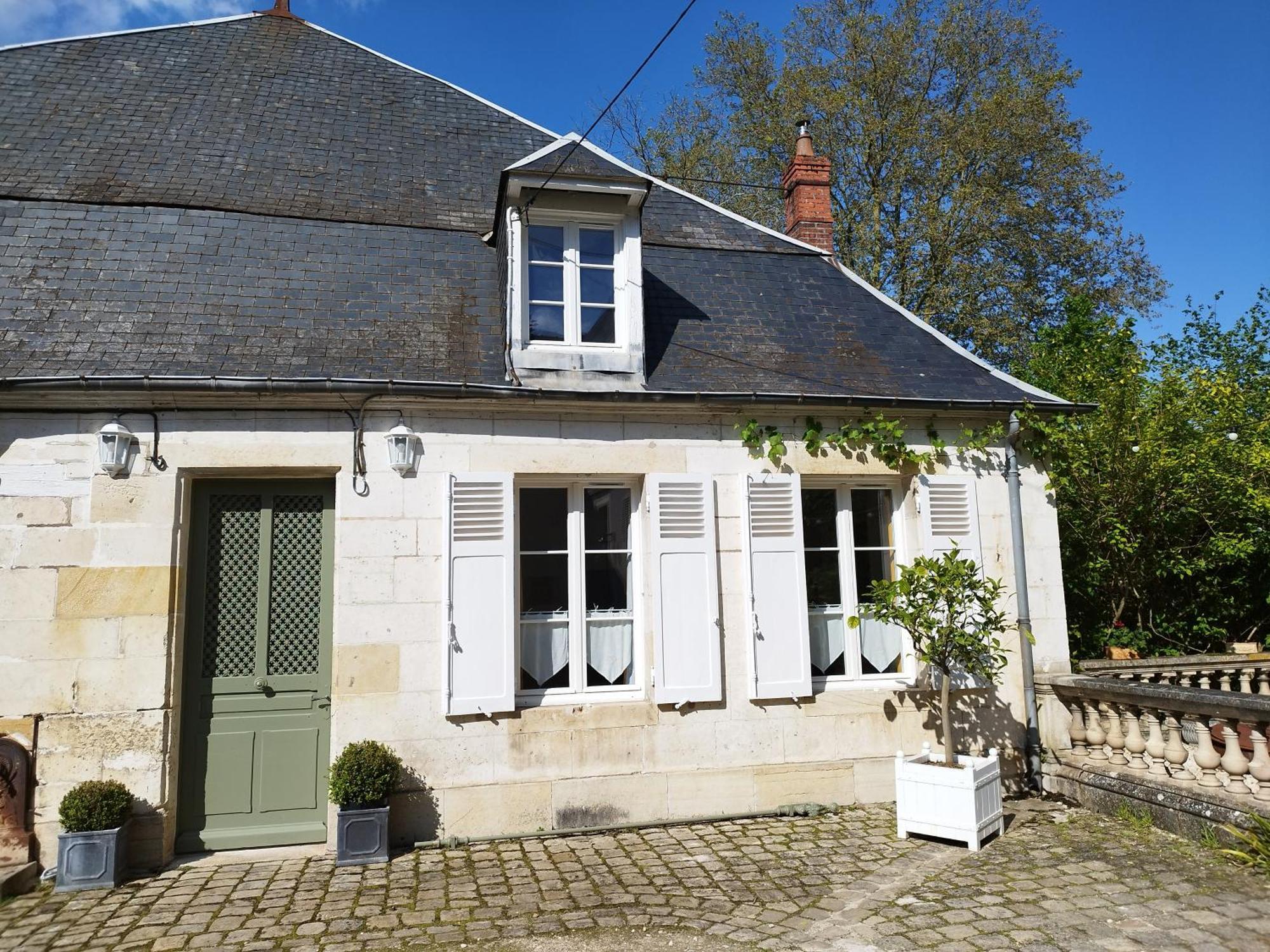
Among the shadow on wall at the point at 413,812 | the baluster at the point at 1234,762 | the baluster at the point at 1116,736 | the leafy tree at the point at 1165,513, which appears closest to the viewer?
the baluster at the point at 1234,762

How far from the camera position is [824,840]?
5383 mm

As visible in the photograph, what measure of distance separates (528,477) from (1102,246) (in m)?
14.6

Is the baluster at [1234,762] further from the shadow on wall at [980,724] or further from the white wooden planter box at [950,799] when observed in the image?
the shadow on wall at [980,724]

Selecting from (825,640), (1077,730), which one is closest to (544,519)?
(825,640)

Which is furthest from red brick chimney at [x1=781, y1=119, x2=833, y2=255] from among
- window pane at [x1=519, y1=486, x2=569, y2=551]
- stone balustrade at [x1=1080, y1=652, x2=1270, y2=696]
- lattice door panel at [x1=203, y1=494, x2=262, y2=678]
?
lattice door panel at [x1=203, y1=494, x2=262, y2=678]

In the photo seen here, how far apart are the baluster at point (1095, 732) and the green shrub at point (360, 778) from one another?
4.98 m

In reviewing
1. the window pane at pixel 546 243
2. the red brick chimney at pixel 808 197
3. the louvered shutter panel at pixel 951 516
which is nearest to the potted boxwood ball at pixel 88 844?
the window pane at pixel 546 243

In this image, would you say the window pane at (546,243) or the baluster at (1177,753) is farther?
the window pane at (546,243)

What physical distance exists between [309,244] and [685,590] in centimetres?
409

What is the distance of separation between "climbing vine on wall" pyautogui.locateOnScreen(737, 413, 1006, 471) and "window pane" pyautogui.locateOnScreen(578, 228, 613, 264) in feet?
5.55

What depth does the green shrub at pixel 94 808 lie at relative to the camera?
4699 mm

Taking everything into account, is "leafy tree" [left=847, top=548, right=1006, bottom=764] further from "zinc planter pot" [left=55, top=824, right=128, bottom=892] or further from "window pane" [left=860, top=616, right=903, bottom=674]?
"zinc planter pot" [left=55, top=824, right=128, bottom=892]

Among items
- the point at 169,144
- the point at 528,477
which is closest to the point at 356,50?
the point at 169,144

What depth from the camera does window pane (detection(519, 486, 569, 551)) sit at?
610 cm
